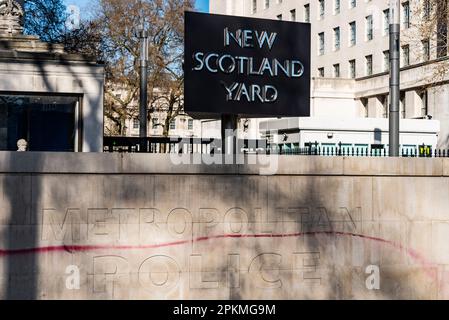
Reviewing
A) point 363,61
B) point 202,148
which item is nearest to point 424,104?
point 363,61

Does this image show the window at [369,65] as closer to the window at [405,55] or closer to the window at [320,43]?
the window at [405,55]

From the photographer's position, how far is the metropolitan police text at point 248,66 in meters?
13.4

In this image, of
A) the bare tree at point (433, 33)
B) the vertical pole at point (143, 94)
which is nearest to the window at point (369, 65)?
the bare tree at point (433, 33)

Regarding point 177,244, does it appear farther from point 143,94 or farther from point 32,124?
point 143,94

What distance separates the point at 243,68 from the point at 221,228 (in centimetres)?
440

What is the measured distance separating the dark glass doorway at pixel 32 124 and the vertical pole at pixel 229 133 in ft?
14.9

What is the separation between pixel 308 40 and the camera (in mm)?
14164

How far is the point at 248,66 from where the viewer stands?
1379 centimetres

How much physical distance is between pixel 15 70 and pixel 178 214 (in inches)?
310

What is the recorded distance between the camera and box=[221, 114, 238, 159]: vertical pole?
1416cm

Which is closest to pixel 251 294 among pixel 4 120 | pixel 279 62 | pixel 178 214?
pixel 178 214

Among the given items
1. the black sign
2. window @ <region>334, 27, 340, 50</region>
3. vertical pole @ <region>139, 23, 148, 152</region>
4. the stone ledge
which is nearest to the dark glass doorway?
the black sign

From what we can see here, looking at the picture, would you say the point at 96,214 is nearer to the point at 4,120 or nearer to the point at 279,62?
the point at 279,62

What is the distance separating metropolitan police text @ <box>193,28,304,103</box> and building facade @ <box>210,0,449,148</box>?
32.4m
